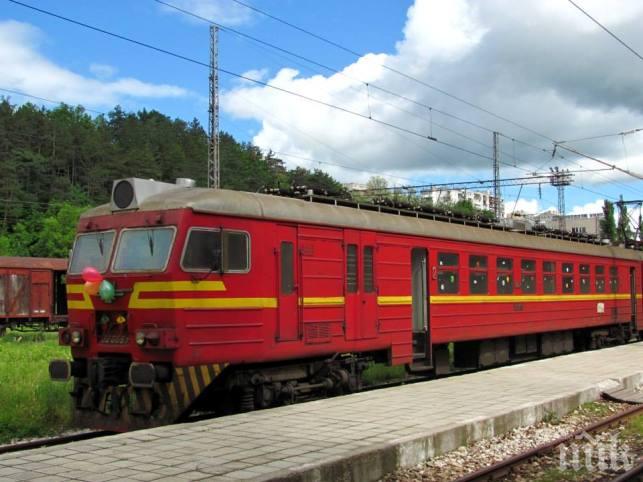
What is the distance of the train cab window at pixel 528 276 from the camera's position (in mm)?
17344

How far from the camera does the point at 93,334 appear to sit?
9.73 m

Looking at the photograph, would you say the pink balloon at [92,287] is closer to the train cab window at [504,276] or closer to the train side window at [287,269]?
the train side window at [287,269]

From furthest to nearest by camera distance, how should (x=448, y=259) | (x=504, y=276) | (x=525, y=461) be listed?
(x=504, y=276) < (x=448, y=259) < (x=525, y=461)

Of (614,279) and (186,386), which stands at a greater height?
(614,279)

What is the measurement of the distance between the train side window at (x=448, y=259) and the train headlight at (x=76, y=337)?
725 centimetres

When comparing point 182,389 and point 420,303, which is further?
point 420,303

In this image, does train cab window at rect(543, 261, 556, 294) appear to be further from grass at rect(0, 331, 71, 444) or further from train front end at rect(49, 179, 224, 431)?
grass at rect(0, 331, 71, 444)

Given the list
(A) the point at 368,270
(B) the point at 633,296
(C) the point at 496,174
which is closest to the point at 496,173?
(C) the point at 496,174

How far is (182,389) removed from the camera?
8.79 metres

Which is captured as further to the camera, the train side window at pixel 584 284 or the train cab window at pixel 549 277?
the train side window at pixel 584 284

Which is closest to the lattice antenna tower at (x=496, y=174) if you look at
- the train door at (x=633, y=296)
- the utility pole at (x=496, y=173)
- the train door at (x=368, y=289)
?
the utility pole at (x=496, y=173)

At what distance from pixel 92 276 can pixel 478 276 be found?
349 inches

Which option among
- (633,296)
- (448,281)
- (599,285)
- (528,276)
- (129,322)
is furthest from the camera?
(633,296)

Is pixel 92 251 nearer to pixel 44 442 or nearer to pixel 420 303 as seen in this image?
pixel 44 442
